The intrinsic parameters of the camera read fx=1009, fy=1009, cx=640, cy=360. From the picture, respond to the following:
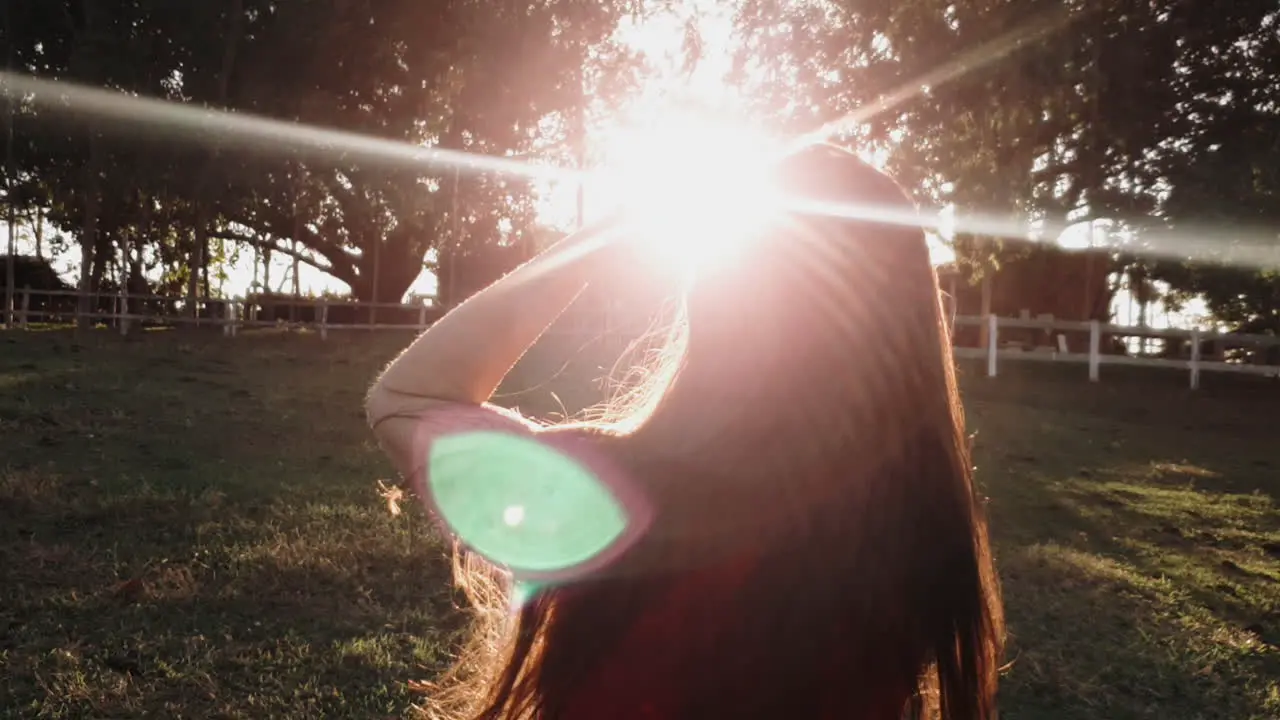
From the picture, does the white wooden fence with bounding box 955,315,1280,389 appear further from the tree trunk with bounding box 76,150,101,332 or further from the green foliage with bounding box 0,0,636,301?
the tree trunk with bounding box 76,150,101,332

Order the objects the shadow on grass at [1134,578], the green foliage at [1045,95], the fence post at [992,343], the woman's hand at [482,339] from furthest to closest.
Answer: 1. the fence post at [992,343]
2. the green foliage at [1045,95]
3. the shadow on grass at [1134,578]
4. the woman's hand at [482,339]

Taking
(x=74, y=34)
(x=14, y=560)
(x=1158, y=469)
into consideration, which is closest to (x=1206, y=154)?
(x=1158, y=469)

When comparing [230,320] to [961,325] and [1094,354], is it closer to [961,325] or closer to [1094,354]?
[1094,354]

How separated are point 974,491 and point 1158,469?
10.2 m

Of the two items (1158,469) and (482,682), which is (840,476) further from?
(1158,469)

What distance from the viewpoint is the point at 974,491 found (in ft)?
4.72

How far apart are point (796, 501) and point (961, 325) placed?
1105 inches

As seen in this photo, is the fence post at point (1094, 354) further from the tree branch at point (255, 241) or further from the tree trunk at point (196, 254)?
the tree branch at point (255, 241)

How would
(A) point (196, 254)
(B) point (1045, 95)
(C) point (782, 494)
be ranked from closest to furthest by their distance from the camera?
(C) point (782, 494)
(B) point (1045, 95)
(A) point (196, 254)

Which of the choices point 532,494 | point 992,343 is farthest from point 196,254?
point 532,494

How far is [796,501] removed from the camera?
1234 millimetres

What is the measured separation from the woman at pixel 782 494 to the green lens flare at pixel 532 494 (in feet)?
0.10

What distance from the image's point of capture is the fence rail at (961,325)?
1967cm

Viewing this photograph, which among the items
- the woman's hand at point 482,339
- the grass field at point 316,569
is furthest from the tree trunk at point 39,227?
the woman's hand at point 482,339
